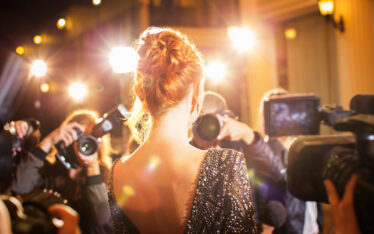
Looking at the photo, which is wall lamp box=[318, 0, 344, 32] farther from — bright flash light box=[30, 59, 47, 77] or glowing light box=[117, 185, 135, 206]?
glowing light box=[117, 185, 135, 206]

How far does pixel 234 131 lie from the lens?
71.4 inches

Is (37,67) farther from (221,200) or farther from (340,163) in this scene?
(340,163)

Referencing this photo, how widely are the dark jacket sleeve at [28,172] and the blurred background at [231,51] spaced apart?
96 centimetres

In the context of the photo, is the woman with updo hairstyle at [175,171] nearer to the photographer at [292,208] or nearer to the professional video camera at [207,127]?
the professional video camera at [207,127]

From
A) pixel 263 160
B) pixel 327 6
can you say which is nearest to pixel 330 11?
pixel 327 6

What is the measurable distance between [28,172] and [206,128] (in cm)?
131

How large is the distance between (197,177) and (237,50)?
261 inches

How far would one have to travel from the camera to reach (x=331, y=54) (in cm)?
646

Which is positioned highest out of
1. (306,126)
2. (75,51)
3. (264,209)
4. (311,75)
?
(75,51)

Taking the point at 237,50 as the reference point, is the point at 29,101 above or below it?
below

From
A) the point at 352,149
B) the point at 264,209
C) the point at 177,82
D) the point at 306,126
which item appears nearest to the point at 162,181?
the point at 177,82

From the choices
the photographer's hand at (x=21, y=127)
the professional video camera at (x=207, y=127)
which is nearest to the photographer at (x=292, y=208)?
the professional video camera at (x=207, y=127)

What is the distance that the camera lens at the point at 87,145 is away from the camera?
202 centimetres

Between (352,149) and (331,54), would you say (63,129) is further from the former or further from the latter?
(331,54)
